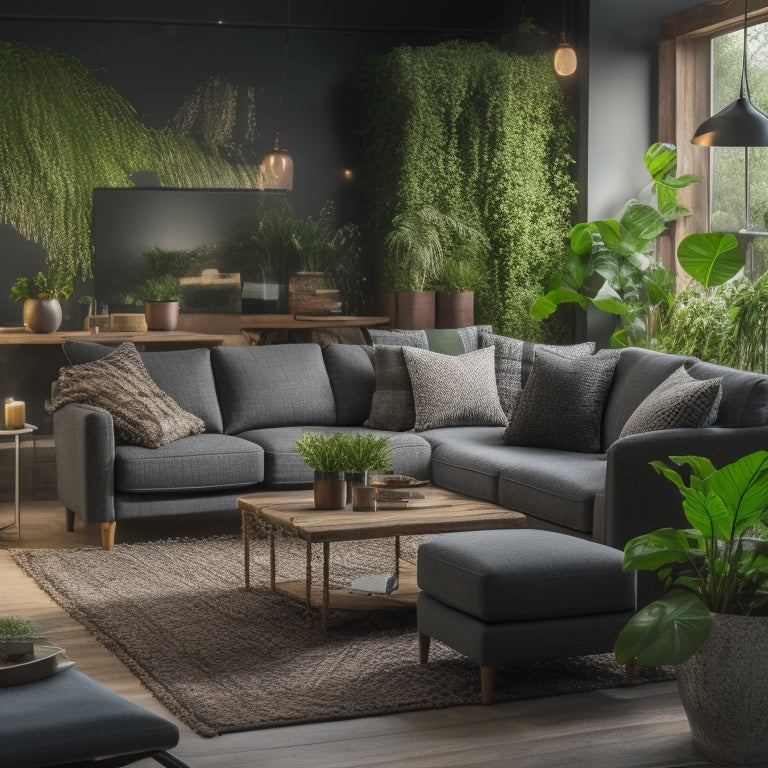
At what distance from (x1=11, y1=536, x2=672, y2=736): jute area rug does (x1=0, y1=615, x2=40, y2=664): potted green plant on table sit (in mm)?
829

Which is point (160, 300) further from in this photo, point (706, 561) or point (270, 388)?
point (706, 561)

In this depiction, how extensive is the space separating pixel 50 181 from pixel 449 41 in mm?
2641

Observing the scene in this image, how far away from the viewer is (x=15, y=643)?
2723 mm

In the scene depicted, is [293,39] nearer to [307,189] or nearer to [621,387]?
[307,189]

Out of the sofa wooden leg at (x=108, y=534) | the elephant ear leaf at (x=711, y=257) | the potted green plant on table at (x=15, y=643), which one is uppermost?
the elephant ear leaf at (x=711, y=257)

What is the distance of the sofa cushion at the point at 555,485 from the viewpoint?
482cm

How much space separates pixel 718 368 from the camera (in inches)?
202

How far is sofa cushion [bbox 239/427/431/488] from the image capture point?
19.2ft

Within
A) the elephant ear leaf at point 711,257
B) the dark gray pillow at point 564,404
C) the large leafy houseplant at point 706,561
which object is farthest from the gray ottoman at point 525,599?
the elephant ear leaf at point 711,257

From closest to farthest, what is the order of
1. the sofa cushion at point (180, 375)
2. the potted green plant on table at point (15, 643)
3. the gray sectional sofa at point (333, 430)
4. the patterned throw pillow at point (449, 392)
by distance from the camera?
the potted green plant on table at point (15, 643) → the gray sectional sofa at point (333, 430) → the sofa cushion at point (180, 375) → the patterned throw pillow at point (449, 392)

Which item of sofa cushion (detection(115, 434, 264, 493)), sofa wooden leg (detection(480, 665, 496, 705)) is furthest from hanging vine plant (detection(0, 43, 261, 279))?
sofa wooden leg (detection(480, 665, 496, 705))

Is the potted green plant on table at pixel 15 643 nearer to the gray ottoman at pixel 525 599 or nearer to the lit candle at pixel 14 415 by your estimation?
the gray ottoman at pixel 525 599

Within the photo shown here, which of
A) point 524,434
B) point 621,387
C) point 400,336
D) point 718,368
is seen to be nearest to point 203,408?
point 400,336

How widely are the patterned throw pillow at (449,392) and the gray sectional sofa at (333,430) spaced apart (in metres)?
0.06
